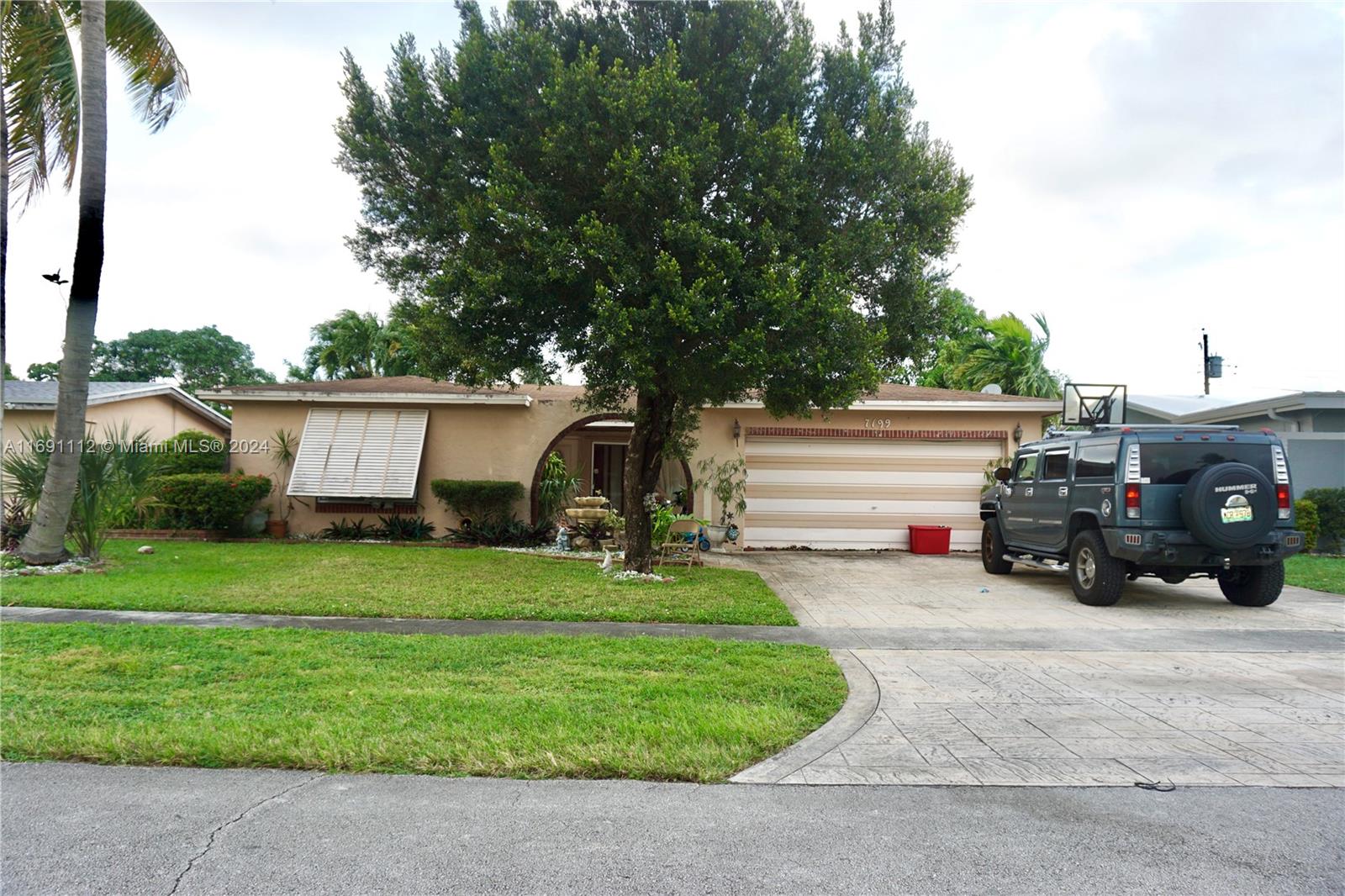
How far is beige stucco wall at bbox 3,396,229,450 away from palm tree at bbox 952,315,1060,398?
21199 mm

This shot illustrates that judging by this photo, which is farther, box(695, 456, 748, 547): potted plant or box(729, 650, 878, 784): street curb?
box(695, 456, 748, 547): potted plant

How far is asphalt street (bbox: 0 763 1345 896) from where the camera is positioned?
2.89 metres

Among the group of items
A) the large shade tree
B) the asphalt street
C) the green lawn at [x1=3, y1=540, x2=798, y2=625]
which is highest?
the large shade tree

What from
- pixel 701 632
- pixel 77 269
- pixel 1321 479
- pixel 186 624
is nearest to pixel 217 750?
pixel 186 624

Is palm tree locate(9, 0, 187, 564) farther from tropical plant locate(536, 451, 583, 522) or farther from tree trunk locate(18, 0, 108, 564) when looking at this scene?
tropical plant locate(536, 451, 583, 522)

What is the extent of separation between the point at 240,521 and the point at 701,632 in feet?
36.7

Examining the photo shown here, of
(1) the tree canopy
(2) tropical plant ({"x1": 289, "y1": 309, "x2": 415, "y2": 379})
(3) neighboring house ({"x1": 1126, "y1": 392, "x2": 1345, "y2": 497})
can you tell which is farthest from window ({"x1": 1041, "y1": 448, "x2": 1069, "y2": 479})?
(1) the tree canopy

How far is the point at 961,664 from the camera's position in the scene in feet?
21.3

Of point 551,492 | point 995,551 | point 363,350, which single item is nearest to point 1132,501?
point 995,551

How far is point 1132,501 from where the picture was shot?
8.80 meters

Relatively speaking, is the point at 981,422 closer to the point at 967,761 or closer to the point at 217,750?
the point at 967,761

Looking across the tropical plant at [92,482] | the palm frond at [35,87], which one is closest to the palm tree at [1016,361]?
the tropical plant at [92,482]

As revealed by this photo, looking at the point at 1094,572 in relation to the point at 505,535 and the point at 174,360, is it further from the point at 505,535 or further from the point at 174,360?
the point at 174,360

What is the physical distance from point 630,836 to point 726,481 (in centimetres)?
1158
